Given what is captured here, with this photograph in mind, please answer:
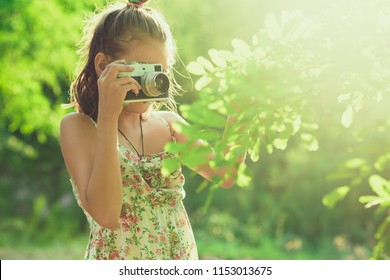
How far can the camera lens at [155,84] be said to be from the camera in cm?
159

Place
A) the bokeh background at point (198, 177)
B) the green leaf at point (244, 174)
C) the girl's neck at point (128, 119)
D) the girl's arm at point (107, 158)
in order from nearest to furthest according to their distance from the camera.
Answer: the green leaf at point (244, 174) < the girl's arm at point (107, 158) < the girl's neck at point (128, 119) < the bokeh background at point (198, 177)

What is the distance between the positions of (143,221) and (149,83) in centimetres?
35

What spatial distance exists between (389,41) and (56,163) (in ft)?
29.0

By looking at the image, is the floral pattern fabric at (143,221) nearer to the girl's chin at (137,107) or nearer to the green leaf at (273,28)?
the girl's chin at (137,107)

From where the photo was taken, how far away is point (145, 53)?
1723 millimetres

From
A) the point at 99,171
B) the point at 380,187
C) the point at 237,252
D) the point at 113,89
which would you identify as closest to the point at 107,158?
the point at 99,171

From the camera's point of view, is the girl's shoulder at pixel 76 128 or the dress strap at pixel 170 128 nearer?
the girl's shoulder at pixel 76 128

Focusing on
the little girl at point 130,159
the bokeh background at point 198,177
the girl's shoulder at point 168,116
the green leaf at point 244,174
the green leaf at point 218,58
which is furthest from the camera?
the bokeh background at point 198,177

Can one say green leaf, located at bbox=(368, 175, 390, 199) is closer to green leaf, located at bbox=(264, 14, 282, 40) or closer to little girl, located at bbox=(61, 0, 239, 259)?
green leaf, located at bbox=(264, 14, 282, 40)

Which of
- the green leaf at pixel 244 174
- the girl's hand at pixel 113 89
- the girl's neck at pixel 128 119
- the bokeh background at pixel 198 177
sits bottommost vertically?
the green leaf at pixel 244 174

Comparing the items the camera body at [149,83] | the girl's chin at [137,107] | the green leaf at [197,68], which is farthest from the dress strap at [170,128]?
the green leaf at [197,68]

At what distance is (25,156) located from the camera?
956 centimetres
